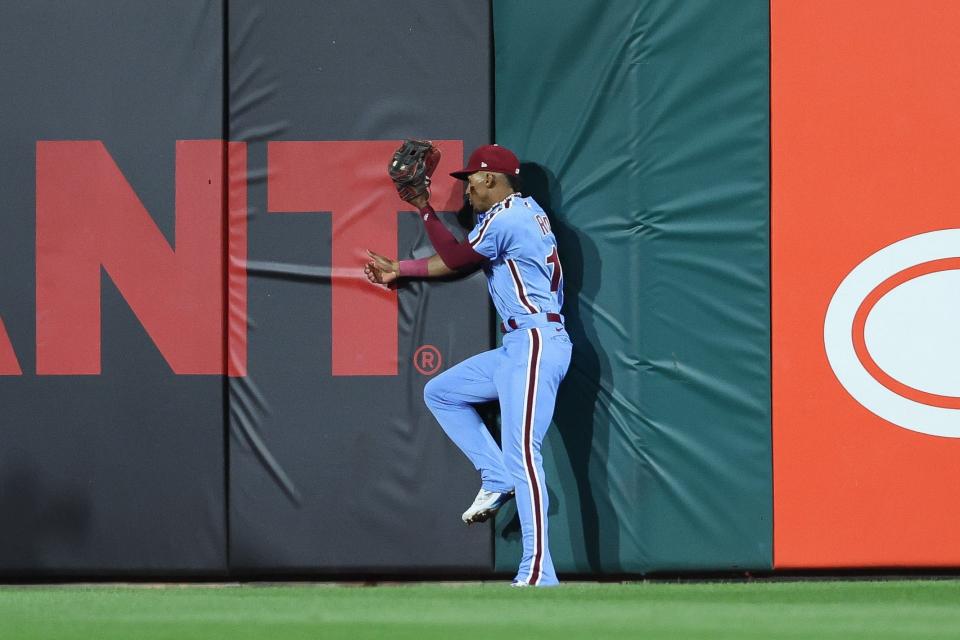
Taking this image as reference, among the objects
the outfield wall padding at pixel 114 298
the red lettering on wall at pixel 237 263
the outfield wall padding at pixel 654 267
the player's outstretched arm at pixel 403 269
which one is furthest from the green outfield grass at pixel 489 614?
the player's outstretched arm at pixel 403 269

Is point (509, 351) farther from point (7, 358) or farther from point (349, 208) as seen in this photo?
point (7, 358)

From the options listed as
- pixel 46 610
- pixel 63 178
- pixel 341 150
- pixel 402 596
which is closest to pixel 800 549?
pixel 402 596

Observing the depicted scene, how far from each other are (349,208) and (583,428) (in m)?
1.61

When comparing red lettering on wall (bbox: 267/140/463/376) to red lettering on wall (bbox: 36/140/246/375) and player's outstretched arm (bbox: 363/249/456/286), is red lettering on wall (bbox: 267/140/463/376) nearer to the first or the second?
player's outstretched arm (bbox: 363/249/456/286)

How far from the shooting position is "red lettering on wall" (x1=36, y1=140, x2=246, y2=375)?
6.30 m

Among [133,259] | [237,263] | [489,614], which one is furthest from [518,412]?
[133,259]

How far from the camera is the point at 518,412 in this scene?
19.4 feet

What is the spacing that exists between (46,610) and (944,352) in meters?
4.32

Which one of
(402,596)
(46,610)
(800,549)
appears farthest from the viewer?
(800,549)

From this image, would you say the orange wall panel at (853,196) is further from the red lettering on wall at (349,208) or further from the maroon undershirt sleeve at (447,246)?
the red lettering on wall at (349,208)

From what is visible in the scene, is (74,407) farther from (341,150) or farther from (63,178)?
(341,150)

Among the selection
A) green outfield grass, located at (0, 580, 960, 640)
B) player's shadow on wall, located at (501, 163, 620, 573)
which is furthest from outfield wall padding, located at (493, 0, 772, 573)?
green outfield grass, located at (0, 580, 960, 640)

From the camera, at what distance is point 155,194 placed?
6.32 metres

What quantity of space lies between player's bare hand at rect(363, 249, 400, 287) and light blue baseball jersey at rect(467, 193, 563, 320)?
1.52 feet
